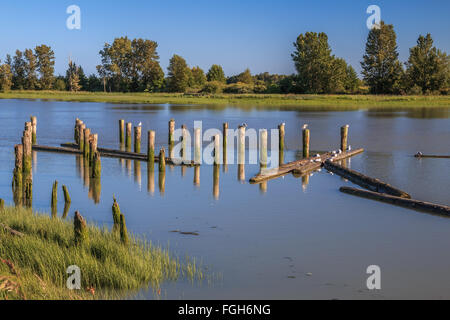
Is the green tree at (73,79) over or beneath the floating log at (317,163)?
over

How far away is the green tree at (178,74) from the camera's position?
346 feet

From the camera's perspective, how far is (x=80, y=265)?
8.74 metres

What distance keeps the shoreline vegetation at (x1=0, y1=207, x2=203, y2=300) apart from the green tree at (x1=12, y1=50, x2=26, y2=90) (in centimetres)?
11111

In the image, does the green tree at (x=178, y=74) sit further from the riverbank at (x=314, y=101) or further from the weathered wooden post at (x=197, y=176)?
the weathered wooden post at (x=197, y=176)

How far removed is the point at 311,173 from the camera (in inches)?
768

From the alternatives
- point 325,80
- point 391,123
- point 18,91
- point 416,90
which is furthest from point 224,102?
point 18,91

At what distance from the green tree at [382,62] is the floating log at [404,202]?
7984cm

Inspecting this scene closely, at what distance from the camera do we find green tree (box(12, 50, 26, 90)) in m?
114

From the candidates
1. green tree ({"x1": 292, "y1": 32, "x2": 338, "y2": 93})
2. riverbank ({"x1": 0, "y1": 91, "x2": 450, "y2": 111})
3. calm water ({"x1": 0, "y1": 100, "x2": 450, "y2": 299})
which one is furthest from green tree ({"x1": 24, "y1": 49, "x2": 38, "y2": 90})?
calm water ({"x1": 0, "y1": 100, "x2": 450, "y2": 299})

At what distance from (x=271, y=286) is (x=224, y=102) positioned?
73866mm

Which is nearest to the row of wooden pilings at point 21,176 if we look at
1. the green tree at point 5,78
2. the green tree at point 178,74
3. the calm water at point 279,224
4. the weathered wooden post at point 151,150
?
the calm water at point 279,224

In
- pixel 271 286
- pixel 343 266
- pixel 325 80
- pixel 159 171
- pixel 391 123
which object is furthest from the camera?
pixel 325 80
